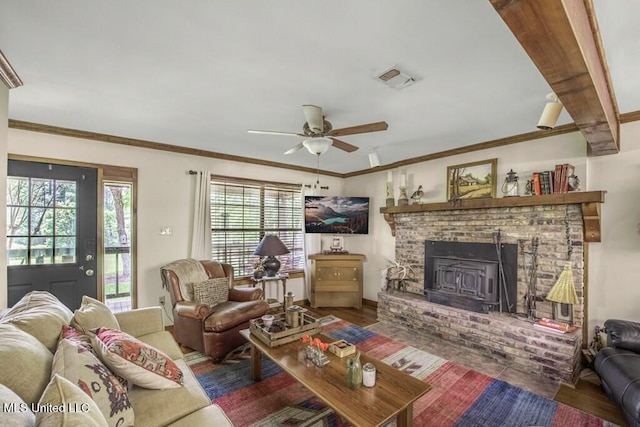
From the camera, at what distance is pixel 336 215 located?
206 inches

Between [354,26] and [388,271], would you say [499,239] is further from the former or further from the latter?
[354,26]

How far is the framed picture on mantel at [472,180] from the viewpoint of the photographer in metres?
3.72

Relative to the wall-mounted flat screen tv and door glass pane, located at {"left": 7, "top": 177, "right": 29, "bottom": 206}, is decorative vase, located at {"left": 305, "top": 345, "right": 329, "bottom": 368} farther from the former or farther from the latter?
door glass pane, located at {"left": 7, "top": 177, "right": 29, "bottom": 206}

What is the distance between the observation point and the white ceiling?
1470 millimetres

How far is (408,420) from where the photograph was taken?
1.68 meters

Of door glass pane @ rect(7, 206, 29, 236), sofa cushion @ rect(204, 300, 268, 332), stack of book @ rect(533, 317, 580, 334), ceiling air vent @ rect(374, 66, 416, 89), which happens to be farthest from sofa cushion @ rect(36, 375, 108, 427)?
stack of book @ rect(533, 317, 580, 334)

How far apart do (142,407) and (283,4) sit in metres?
2.16

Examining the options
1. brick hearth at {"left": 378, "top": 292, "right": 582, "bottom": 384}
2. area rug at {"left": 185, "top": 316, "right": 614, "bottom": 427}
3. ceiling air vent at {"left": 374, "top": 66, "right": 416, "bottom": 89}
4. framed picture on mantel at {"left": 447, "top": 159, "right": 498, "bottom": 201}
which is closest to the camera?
ceiling air vent at {"left": 374, "top": 66, "right": 416, "bottom": 89}

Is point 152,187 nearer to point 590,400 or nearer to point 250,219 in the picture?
point 250,219

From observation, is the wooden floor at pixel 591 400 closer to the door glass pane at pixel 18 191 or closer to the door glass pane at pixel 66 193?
the door glass pane at pixel 66 193

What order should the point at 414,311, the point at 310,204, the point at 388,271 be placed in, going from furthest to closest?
the point at 310,204 < the point at 388,271 < the point at 414,311

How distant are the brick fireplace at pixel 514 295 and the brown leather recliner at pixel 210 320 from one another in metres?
2.06

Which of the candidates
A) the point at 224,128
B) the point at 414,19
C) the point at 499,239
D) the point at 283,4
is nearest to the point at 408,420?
the point at 414,19

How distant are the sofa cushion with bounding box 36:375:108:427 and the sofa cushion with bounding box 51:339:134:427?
0.30 metres
